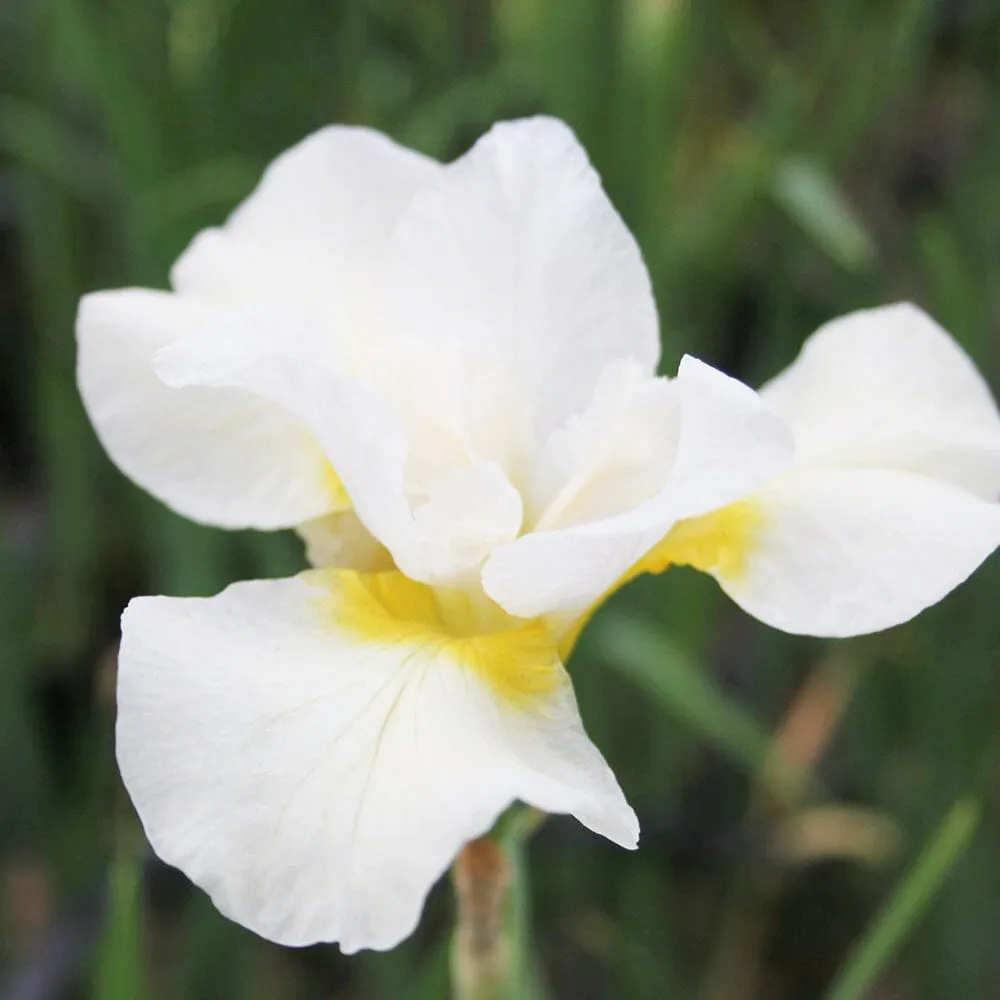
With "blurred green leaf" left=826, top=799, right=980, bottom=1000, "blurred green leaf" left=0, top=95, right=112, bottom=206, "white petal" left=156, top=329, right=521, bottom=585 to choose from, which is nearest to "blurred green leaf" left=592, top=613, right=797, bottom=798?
"blurred green leaf" left=826, top=799, right=980, bottom=1000

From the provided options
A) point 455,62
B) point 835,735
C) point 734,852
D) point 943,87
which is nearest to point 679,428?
point 734,852

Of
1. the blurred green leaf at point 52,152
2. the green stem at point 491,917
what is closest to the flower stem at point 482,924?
the green stem at point 491,917

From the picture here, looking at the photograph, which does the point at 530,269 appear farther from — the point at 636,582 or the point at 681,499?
the point at 636,582

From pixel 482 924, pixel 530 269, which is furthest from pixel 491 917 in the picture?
pixel 530 269

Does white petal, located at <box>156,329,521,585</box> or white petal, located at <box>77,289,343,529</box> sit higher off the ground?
white petal, located at <box>156,329,521,585</box>

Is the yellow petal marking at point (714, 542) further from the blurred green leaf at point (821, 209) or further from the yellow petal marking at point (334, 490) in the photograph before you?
the blurred green leaf at point (821, 209)

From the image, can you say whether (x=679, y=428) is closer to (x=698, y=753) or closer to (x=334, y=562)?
(x=334, y=562)

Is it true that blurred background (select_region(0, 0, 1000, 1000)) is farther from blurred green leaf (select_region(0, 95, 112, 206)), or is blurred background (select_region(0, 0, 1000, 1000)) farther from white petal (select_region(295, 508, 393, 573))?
white petal (select_region(295, 508, 393, 573))
